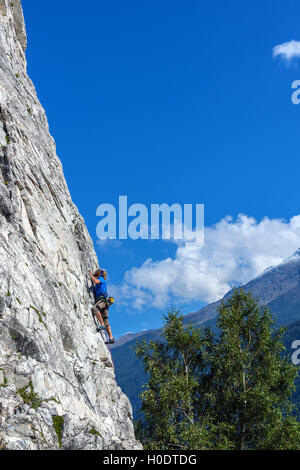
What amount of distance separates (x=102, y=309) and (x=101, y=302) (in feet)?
2.08

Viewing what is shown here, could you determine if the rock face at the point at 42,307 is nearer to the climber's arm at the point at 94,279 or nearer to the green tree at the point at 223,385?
the climber's arm at the point at 94,279

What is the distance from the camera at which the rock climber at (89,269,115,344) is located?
1153 inches

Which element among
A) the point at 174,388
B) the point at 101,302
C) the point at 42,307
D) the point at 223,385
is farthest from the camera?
the point at 223,385

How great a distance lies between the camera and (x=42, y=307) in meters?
20.1

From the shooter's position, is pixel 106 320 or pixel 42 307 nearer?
pixel 42 307

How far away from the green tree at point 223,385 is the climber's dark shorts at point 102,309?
9.60 metres

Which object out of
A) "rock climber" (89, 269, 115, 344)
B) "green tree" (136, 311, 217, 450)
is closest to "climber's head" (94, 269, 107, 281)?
"rock climber" (89, 269, 115, 344)

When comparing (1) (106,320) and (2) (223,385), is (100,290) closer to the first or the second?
(1) (106,320)

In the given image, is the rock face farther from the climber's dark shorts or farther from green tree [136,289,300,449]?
green tree [136,289,300,449]

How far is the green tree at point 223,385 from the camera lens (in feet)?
110

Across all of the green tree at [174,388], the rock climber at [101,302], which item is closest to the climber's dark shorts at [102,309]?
the rock climber at [101,302]

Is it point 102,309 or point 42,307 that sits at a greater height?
point 102,309

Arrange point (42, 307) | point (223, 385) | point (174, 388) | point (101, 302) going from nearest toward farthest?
point (42, 307), point (101, 302), point (174, 388), point (223, 385)

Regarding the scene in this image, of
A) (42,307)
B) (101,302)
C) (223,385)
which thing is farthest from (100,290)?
(223,385)
